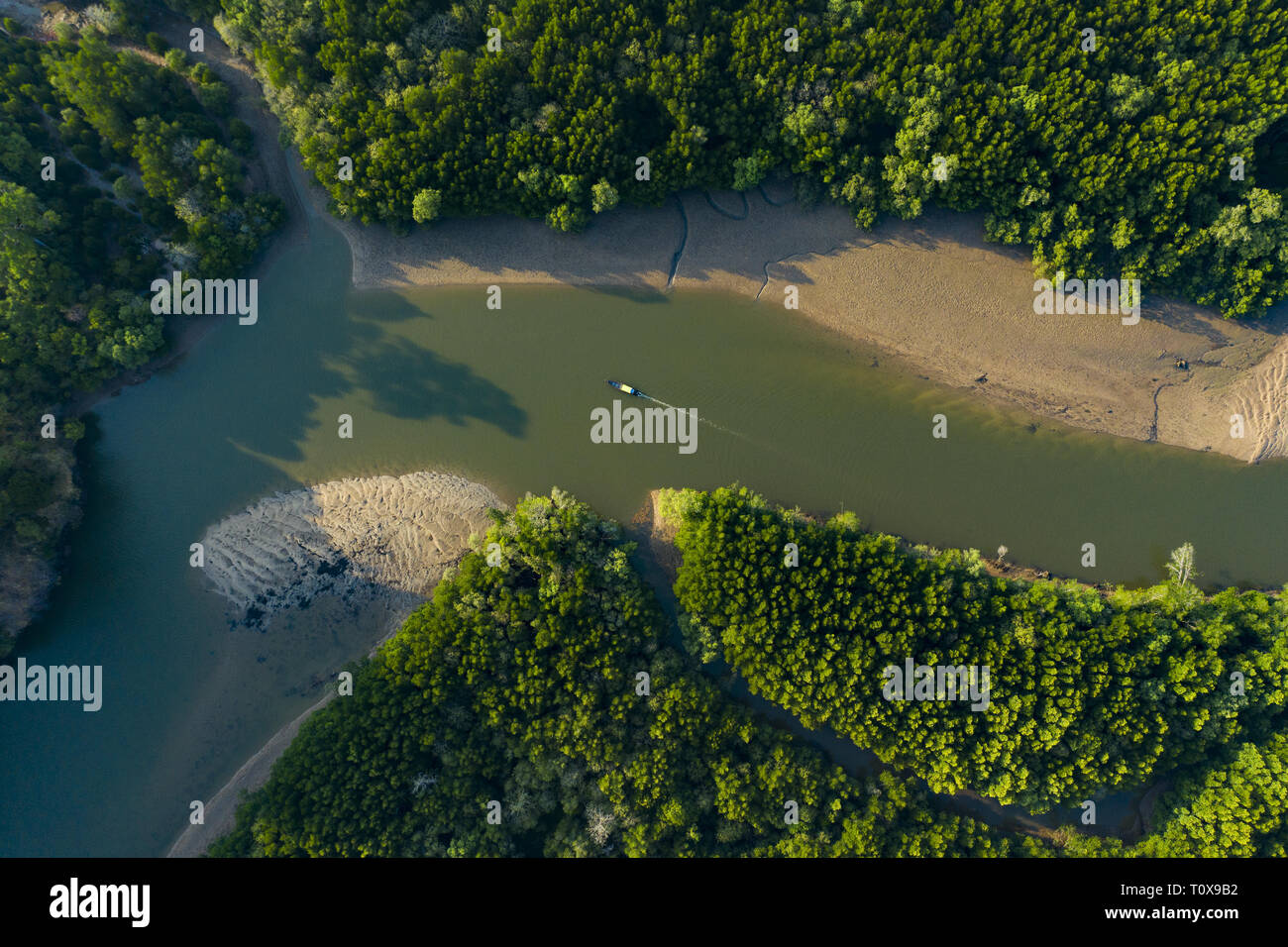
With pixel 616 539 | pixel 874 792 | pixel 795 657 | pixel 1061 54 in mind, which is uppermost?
pixel 1061 54

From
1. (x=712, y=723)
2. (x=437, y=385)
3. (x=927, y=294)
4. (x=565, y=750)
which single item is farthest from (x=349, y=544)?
(x=927, y=294)

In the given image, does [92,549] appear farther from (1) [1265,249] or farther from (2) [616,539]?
(1) [1265,249]

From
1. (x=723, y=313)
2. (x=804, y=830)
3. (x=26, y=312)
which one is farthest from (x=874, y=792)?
(x=26, y=312)

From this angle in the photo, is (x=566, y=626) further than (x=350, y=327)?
No

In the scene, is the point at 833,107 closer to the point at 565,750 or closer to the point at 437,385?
the point at 437,385

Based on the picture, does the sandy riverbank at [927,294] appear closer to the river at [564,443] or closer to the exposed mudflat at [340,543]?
the river at [564,443]
